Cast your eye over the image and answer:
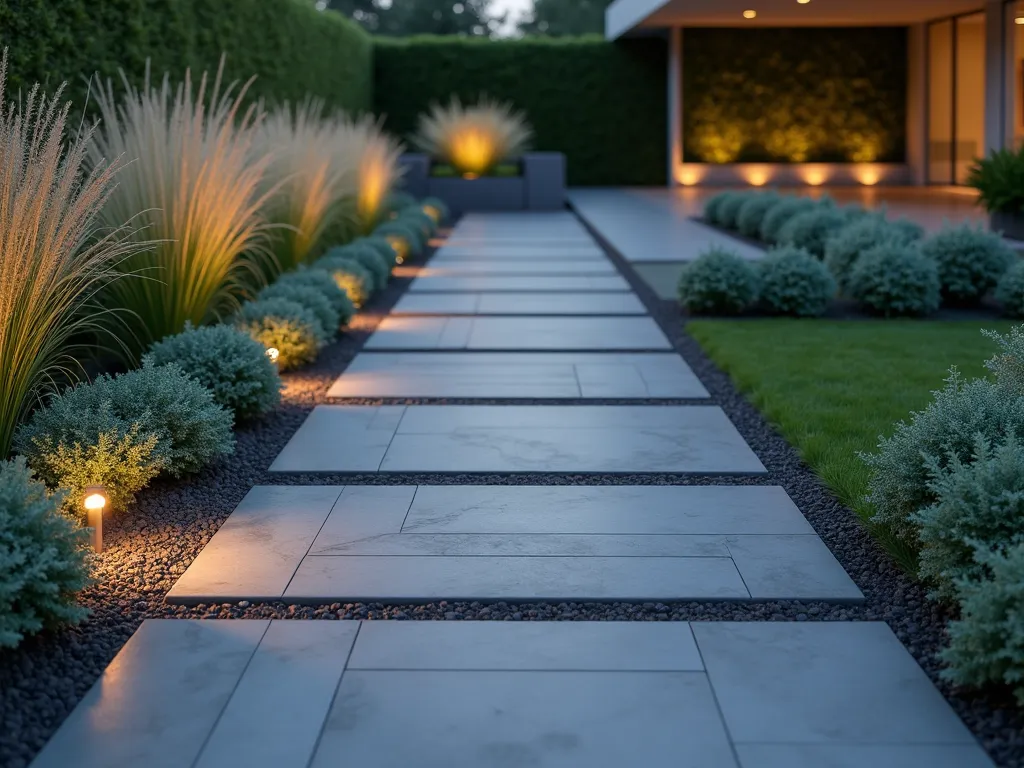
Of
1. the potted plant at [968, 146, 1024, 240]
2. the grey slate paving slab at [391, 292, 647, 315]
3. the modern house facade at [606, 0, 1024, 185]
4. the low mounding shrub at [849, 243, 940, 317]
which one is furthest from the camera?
Answer: the modern house facade at [606, 0, 1024, 185]

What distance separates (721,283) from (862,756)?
4650 millimetres

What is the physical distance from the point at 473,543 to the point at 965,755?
133 centimetres

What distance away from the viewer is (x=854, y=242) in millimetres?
6914

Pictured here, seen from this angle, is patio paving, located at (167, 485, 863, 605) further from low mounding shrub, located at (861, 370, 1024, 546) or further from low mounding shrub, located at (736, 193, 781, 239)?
low mounding shrub, located at (736, 193, 781, 239)

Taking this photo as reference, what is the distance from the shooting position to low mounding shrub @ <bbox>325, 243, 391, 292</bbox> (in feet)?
24.3

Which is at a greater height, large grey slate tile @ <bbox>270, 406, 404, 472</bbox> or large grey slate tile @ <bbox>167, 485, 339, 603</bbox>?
large grey slate tile @ <bbox>270, 406, 404, 472</bbox>

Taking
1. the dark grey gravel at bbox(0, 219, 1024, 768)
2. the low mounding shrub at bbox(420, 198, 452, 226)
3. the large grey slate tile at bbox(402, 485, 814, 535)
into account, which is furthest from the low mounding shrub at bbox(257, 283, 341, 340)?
the low mounding shrub at bbox(420, 198, 452, 226)

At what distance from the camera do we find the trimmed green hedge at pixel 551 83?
18.1m

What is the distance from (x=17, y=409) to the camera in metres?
3.11

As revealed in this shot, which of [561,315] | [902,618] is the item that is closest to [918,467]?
[902,618]

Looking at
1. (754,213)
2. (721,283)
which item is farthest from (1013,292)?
(754,213)

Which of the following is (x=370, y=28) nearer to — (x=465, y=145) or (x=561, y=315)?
(x=465, y=145)

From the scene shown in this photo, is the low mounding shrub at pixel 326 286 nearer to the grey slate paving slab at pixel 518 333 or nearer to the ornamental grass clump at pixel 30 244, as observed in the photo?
the grey slate paving slab at pixel 518 333

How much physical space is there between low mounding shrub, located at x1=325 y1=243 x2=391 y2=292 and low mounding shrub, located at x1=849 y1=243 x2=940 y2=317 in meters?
2.96
